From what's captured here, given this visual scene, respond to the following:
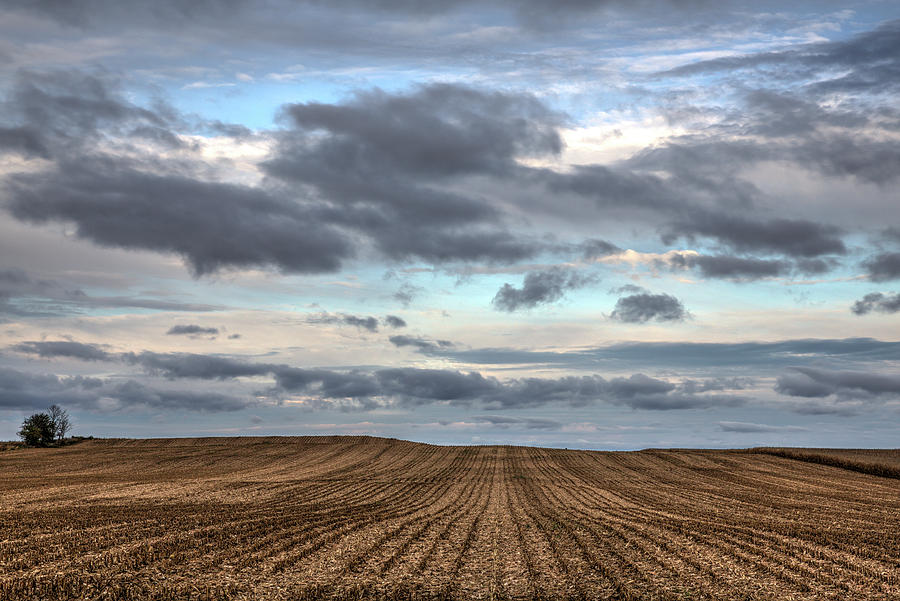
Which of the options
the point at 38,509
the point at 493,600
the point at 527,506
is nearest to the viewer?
the point at 493,600

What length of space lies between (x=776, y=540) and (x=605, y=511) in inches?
453

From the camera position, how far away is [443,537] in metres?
28.4

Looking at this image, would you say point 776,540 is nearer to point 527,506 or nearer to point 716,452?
point 527,506

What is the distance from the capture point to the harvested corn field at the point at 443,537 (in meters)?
20.2

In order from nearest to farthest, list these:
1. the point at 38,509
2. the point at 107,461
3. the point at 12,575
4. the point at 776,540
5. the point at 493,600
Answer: the point at 493,600, the point at 12,575, the point at 776,540, the point at 38,509, the point at 107,461

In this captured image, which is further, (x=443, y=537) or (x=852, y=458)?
(x=852, y=458)

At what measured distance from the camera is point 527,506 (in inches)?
1655

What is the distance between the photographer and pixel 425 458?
8719 centimetres

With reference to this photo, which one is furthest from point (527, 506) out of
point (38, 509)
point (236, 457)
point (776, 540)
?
point (236, 457)

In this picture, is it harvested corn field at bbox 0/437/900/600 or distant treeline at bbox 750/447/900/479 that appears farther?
distant treeline at bbox 750/447/900/479

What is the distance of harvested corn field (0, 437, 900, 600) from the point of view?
2022cm

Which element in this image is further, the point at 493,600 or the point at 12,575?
the point at 12,575

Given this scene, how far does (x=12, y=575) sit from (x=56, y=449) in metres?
91.8

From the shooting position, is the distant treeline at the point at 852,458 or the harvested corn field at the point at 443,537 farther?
the distant treeline at the point at 852,458
